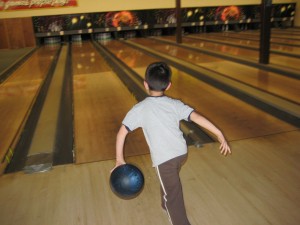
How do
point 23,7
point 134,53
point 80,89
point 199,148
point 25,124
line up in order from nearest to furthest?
point 199,148
point 25,124
point 80,89
point 134,53
point 23,7

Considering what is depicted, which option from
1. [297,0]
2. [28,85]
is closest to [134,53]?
[28,85]

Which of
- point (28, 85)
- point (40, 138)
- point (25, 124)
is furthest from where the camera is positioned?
point (28, 85)

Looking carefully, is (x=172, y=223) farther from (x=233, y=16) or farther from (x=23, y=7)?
(x=233, y=16)

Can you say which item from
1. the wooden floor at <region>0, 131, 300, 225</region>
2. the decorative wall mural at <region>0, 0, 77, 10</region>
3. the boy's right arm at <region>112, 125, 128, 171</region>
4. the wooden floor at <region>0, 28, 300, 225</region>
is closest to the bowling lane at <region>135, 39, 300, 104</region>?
the wooden floor at <region>0, 28, 300, 225</region>

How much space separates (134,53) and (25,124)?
3.48 metres

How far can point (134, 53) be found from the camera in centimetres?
559

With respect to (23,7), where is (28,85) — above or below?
below

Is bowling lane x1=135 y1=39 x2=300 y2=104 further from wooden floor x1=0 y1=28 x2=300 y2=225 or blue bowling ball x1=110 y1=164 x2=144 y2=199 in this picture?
blue bowling ball x1=110 y1=164 x2=144 y2=199

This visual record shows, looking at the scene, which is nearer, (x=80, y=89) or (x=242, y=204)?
(x=242, y=204)

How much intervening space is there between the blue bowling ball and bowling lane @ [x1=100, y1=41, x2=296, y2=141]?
91 centimetres

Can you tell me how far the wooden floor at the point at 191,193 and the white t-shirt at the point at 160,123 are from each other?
289 millimetres

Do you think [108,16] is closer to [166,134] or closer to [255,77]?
[255,77]

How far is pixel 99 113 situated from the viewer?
248cm

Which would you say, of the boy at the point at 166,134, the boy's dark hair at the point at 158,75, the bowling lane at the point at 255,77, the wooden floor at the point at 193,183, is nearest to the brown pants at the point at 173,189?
the boy at the point at 166,134
